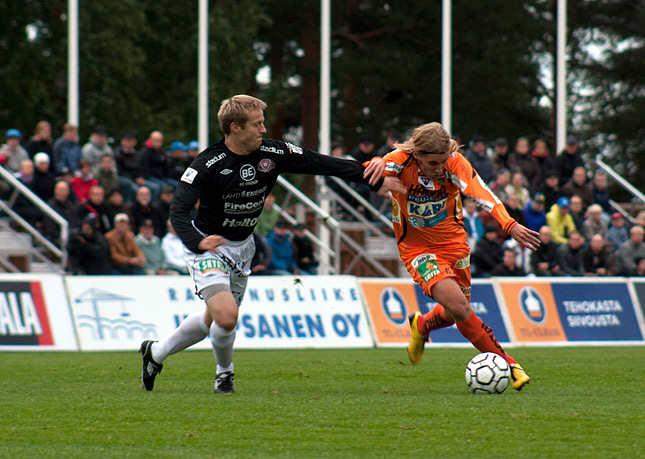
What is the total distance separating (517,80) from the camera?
121 feet

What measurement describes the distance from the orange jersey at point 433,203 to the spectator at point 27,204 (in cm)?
903

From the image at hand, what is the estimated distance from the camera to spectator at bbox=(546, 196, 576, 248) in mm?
18281

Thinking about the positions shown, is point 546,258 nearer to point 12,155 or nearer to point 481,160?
point 481,160

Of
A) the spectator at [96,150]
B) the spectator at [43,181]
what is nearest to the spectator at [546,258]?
the spectator at [96,150]

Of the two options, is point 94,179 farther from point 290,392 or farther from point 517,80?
point 517,80

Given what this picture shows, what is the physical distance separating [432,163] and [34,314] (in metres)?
7.76

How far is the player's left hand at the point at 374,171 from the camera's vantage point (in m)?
8.05

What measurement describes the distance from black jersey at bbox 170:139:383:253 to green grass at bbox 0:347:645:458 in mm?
1290

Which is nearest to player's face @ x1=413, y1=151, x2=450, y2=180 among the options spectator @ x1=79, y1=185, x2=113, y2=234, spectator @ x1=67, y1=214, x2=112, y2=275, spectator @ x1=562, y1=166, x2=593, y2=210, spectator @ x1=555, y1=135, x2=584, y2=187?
spectator @ x1=67, y1=214, x2=112, y2=275

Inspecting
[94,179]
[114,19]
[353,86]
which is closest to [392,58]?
[353,86]

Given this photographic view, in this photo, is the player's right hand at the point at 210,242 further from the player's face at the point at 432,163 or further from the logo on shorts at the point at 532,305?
the logo on shorts at the point at 532,305

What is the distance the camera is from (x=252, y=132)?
789 centimetres

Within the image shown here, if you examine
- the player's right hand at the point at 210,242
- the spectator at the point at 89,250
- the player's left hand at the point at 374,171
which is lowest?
the spectator at the point at 89,250

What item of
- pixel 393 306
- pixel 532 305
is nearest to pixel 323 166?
pixel 393 306
